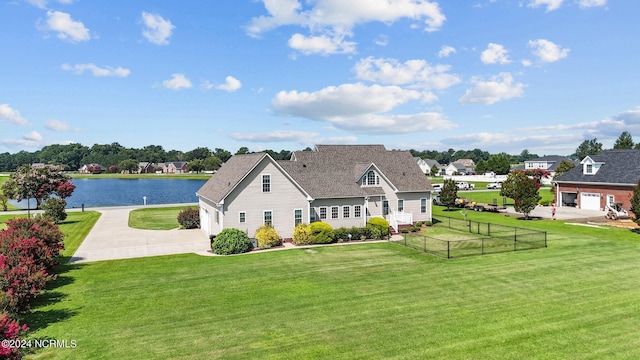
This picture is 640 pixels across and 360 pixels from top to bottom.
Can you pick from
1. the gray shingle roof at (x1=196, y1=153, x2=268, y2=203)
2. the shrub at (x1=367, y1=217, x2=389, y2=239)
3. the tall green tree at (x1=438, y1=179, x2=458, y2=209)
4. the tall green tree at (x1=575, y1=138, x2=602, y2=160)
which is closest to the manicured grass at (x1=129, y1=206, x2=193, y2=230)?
the gray shingle roof at (x1=196, y1=153, x2=268, y2=203)

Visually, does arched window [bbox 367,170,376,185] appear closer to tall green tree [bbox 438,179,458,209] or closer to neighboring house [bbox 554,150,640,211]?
tall green tree [bbox 438,179,458,209]

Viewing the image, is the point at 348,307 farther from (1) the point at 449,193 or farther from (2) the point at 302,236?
(1) the point at 449,193

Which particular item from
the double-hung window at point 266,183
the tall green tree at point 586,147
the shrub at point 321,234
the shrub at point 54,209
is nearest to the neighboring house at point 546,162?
the tall green tree at point 586,147

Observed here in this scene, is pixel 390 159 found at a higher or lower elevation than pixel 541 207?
higher

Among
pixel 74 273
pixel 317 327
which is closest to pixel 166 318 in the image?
pixel 317 327

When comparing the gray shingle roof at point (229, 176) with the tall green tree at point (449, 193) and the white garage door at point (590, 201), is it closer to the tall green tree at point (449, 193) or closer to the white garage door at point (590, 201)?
the tall green tree at point (449, 193)

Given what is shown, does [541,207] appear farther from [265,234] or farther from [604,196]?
[265,234]

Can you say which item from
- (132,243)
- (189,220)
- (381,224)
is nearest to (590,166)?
(381,224)
